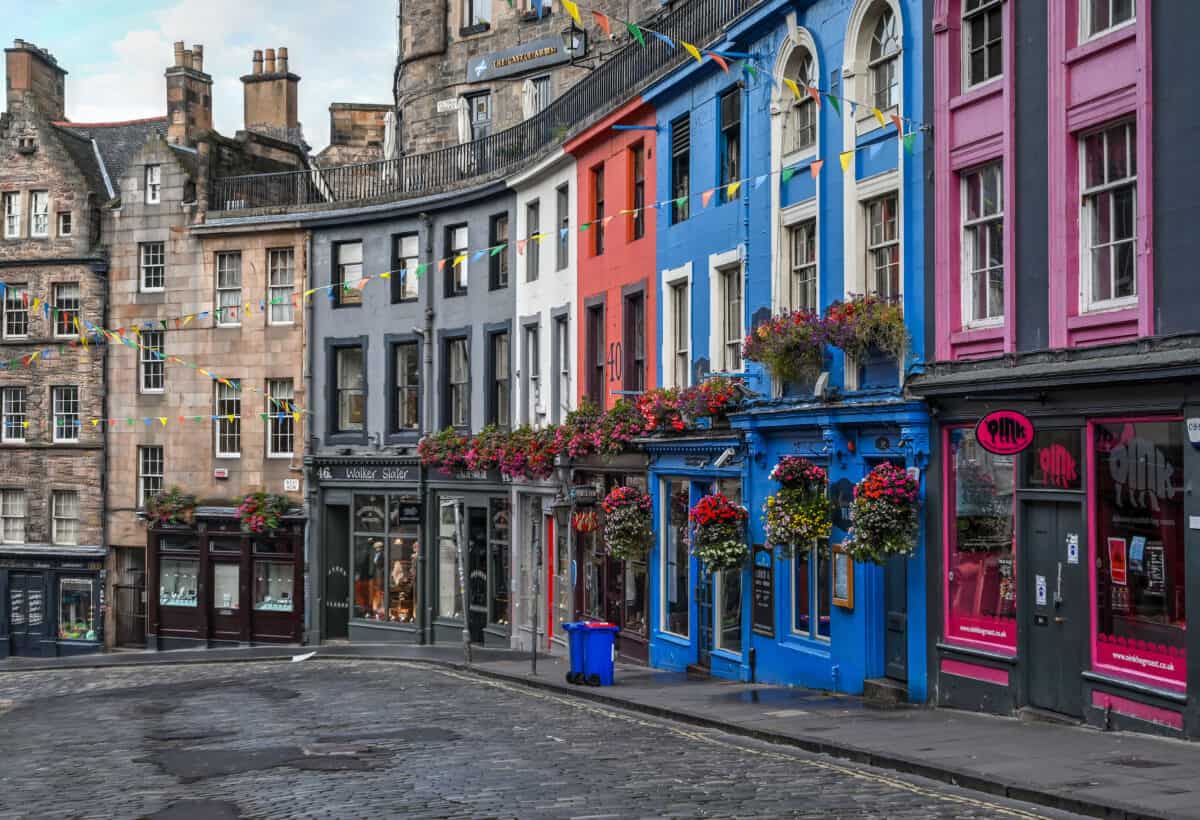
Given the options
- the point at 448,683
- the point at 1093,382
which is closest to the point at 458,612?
the point at 448,683

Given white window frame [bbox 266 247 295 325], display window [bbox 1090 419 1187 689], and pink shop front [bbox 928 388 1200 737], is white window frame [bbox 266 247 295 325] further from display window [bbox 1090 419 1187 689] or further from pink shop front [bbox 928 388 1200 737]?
display window [bbox 1090 419 1187 689]

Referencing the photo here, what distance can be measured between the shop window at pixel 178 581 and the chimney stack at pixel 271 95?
15.6m

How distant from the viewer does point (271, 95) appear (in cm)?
5103

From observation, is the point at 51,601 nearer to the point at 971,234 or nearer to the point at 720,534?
the point at 720,534

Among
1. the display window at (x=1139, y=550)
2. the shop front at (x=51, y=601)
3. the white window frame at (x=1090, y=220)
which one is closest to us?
the display window at (x=1139, y=550)

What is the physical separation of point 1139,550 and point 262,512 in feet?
89.5

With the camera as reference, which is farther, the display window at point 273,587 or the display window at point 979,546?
the display window at point 273,587

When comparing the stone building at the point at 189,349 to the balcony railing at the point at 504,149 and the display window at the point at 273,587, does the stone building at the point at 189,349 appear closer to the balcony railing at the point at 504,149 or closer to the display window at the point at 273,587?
the balcony railing at the point at 504,149

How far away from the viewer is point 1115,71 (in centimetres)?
1595

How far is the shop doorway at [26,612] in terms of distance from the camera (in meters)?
43.1

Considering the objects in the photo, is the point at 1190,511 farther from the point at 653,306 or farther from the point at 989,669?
the point at 653,306

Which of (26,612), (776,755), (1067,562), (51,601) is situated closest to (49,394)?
(51,601)

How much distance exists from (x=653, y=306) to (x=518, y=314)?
7.12 meters

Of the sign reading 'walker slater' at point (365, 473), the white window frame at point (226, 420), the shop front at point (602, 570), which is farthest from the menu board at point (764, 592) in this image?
the white window frame at point (226, 420)
